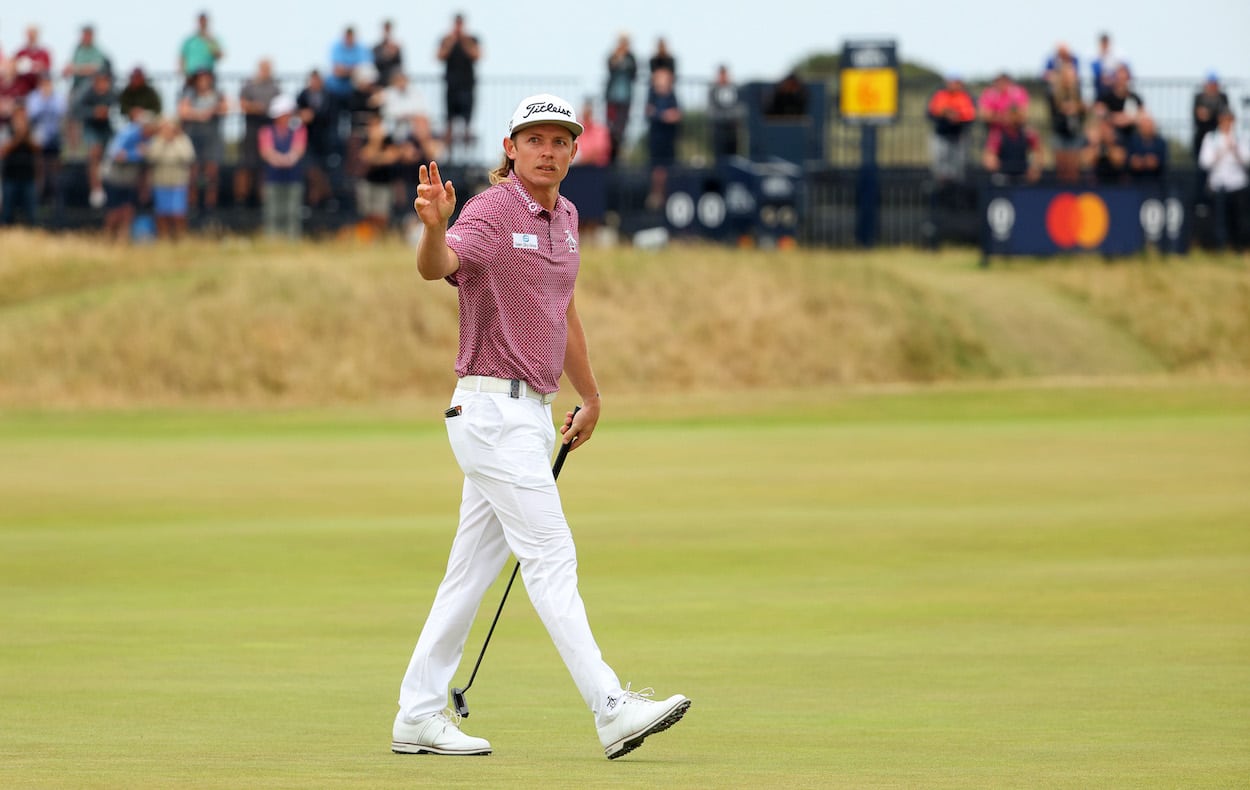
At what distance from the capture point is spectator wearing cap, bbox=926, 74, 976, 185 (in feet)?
115

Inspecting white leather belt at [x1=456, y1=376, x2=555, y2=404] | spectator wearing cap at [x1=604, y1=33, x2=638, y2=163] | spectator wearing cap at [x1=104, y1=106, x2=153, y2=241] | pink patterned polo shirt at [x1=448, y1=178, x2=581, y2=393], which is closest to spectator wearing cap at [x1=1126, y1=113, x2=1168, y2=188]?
spectator wearing cap at [x1=604, y1=33, x2=638, y2=163]

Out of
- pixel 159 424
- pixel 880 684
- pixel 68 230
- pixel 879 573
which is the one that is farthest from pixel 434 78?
pixel 880 684

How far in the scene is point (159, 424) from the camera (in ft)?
90.1

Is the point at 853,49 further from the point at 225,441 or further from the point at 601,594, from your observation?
the point at 601,594

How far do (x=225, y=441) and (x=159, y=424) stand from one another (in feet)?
10.7

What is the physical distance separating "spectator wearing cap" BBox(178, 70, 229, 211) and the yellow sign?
935 centimetres

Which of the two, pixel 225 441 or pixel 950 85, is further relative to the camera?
pixel 950 85

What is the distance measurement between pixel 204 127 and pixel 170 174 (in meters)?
0.90

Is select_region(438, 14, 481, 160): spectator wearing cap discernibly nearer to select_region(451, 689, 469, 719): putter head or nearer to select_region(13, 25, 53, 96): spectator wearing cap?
select_region(13, 25, 53, 96): spectator wearing cap

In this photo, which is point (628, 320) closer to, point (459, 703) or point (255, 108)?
point (255, 108)

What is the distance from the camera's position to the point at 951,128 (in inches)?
1395

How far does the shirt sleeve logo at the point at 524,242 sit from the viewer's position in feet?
24.3

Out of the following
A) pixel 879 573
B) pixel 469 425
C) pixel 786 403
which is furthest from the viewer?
pixel 786 403

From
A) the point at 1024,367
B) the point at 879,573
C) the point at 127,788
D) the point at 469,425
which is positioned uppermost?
the point at 469,425
